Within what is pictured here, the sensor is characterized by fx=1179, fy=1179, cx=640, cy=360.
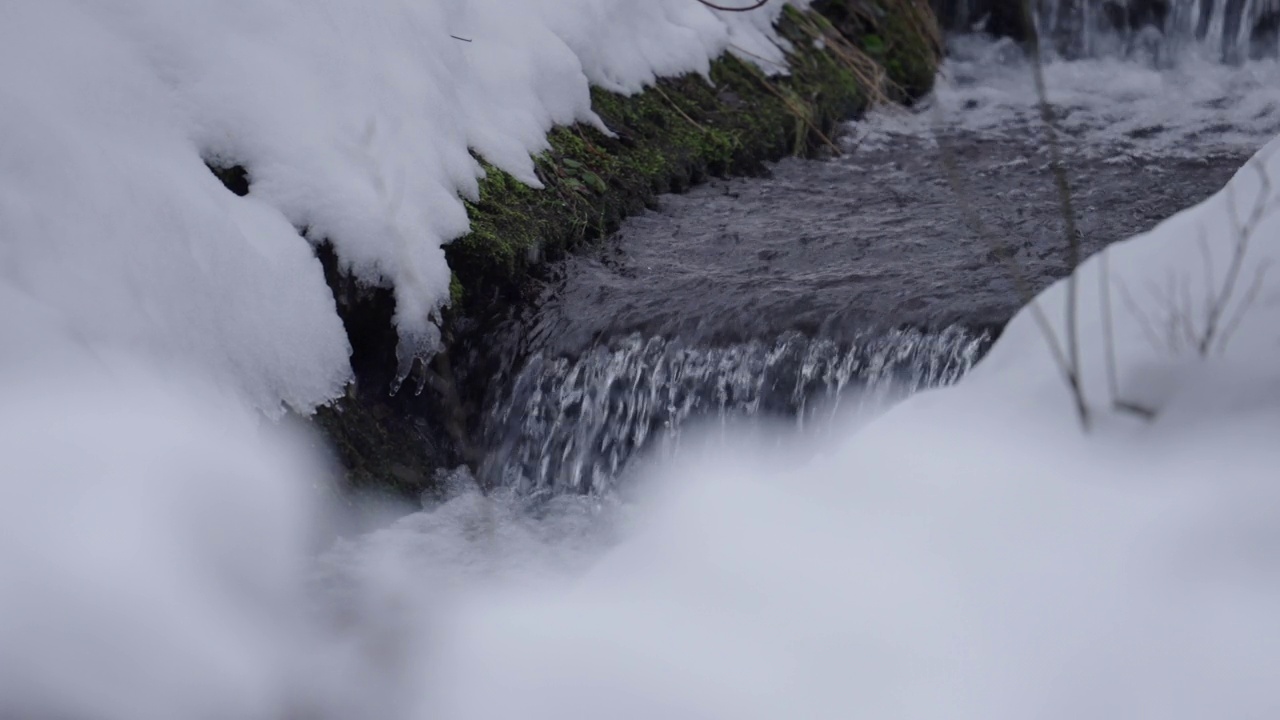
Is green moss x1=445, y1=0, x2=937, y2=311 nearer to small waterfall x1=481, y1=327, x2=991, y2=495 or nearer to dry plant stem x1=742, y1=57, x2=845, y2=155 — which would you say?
dry plant stem x1=742, y1=57, x2=845, y2=155

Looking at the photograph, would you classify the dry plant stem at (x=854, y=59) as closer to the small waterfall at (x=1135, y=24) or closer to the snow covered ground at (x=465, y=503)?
the small waterfall at (x=1135, y=24)

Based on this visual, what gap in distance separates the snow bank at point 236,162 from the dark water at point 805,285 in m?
0.55

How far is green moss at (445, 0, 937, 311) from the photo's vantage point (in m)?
4.63

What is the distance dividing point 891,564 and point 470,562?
179cm

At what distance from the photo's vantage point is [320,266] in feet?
12.4

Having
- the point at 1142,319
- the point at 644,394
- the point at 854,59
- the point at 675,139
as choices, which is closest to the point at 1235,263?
the point at 1142,319

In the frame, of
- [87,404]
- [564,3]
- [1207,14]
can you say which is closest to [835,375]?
[87,404]

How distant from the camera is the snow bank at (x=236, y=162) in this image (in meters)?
3.15

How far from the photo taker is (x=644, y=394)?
4207mm

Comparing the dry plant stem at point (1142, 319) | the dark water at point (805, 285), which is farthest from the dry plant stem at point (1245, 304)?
the dark water at point (805, 285)

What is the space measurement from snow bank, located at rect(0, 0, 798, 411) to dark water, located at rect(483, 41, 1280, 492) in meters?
0.55

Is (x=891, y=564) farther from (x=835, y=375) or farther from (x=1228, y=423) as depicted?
(x=835, y=375)

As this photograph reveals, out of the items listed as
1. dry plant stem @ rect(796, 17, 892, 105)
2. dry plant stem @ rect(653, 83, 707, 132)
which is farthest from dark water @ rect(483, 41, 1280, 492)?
dry plant stem @ rect(796, 17, 892, 105)

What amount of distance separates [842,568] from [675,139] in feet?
14.5
